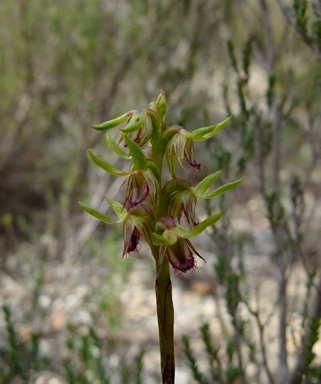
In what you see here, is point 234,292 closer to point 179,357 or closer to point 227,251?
point 227,251

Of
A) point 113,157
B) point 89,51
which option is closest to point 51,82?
point 89,51

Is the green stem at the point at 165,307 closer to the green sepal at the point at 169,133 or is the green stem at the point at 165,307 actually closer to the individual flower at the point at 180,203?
the individual flower at the point at 180,203

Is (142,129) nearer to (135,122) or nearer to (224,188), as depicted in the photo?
(135,122)

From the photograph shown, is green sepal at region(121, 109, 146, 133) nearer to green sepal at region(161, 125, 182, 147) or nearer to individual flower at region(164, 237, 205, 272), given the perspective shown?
green sepal at region(161, 125, 182, 147)

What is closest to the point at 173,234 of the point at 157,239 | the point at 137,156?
the point at 157,239

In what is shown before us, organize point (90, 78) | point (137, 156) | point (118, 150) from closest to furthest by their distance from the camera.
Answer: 1. point (137, 156)
2. point (118, 150)
3. point (90, 78)

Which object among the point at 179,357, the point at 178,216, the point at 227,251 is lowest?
the point at 178,216

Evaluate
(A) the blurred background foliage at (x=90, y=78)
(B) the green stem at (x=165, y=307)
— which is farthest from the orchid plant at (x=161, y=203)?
(A) the blurred background foliage at (x=90, y=78)

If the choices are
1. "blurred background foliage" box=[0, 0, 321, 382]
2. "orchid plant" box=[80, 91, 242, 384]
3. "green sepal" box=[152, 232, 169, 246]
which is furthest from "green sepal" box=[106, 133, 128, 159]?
"blurred background foliage" box=[0, 0, 321, 382]
